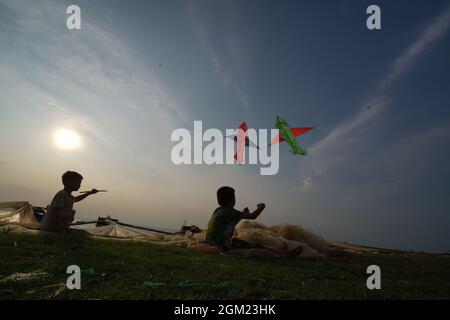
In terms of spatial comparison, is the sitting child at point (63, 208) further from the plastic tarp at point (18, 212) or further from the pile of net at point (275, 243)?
the plastic tarp at point (18, 212)

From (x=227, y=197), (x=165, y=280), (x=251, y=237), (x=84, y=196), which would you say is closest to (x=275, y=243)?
(x=251, y=237)

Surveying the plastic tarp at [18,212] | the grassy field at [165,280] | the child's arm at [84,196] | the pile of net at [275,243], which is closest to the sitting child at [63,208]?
the child's arm at [84,196]

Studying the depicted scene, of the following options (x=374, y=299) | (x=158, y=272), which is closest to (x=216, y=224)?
(x=158, y=272)

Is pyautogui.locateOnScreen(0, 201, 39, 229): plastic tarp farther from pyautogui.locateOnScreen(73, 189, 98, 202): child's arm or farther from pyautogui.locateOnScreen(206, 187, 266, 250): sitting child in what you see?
pyautogui.locateOnScreen(206, 187, 266, 250): sitting child

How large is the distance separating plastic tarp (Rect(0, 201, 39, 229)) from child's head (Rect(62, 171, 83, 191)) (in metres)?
5.67

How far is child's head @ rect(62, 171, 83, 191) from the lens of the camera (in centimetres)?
956

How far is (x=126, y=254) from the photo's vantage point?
671 centimetres

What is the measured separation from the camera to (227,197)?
961 centimetres

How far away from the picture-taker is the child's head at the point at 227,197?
960 centimetres

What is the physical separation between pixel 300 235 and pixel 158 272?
763cm

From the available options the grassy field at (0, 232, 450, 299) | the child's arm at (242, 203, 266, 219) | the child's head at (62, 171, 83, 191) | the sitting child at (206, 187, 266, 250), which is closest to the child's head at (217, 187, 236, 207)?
the sitting child at (206, 187, 266, 250)

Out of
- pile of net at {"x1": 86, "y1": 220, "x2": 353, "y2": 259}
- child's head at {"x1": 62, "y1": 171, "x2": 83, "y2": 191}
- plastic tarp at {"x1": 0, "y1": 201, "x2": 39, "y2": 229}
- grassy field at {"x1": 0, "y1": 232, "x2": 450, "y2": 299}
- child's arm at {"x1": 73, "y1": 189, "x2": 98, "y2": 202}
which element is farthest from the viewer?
plastic tarp at {"x1": 0, "y1": 201, "x2": 39, "y2": 229}

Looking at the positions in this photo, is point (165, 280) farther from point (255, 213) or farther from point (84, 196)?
point (84, 196)
